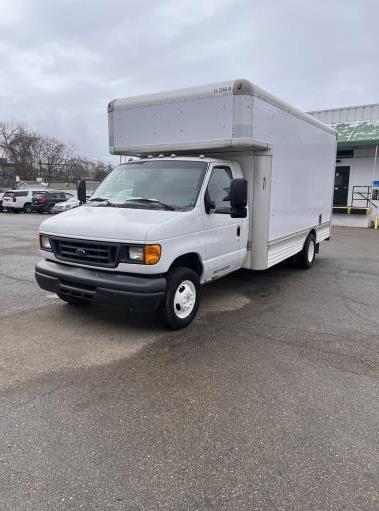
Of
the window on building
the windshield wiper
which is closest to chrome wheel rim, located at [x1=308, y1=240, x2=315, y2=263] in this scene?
the windshield wiper

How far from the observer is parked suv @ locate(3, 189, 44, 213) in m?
29.4

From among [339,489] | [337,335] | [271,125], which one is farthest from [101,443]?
[271,125]

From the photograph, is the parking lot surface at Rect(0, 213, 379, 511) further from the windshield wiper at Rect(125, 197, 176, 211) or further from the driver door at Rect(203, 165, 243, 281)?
the windshield wiper at Rect(125, 197, 176, 211)

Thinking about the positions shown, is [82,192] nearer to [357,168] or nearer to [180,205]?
[180,205]

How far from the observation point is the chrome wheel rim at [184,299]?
4953mm

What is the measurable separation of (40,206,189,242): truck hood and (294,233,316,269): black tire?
15.6 feet

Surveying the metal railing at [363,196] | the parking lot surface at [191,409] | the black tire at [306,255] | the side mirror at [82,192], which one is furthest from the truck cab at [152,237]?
the metal railing at [363,196]

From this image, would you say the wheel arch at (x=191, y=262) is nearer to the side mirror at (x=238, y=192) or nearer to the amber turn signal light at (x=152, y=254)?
the amber turn signal light at (x=152, y=254)

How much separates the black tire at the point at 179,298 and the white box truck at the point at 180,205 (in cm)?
1

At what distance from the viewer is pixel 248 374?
13.0ft

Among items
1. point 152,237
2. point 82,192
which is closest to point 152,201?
point 152,237

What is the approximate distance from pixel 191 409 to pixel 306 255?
6.30 m

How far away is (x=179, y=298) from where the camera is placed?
4965 millimetres

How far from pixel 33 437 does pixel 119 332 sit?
6.82 ft
